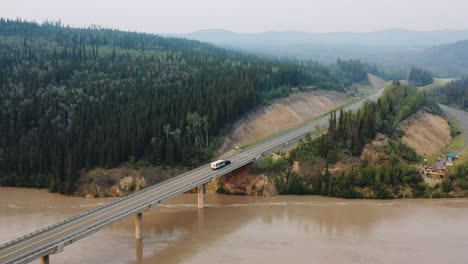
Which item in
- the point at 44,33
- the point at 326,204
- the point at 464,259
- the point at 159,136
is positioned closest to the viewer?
the point at 464,259

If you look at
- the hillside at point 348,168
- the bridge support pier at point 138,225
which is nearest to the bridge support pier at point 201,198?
the hillside at point 348,168

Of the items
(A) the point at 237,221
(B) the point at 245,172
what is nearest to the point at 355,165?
(B) the point at 245,172

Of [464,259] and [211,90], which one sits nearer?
[464,259]

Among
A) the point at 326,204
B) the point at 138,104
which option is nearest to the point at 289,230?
the point at 326,204

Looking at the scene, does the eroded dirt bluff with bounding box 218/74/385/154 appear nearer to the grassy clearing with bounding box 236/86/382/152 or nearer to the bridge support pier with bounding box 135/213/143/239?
the grassy clearing with bounding box 236/86/382/152

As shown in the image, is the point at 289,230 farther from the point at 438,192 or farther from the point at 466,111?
the point at 466,111

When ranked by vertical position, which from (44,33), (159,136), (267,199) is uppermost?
(44,33)
